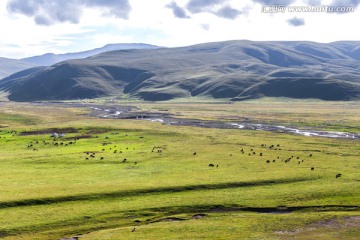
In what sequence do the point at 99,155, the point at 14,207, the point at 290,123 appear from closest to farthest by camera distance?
the point at 14,207 < the point at 99,155 < the point at 290,123

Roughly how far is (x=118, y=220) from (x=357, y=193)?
38093 millimetres

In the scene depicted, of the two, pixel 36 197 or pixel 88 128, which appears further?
pixel 88 128

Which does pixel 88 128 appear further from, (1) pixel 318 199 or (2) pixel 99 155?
(1) pixel 318 199

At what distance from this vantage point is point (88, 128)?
167 meters

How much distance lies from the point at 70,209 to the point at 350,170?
55420 millimetres

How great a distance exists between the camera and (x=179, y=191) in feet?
225

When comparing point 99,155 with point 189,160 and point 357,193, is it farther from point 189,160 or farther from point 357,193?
point 357,193

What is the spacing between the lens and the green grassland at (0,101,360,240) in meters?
52.3

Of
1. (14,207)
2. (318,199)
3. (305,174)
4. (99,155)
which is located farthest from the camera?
(99,155)

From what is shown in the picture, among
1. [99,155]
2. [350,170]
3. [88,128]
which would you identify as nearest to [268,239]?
[350,170]

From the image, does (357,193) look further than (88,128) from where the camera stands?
No

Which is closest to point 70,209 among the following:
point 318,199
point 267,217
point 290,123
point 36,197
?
point 36,197

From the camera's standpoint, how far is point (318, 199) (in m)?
64.1

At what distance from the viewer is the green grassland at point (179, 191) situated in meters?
52.3
